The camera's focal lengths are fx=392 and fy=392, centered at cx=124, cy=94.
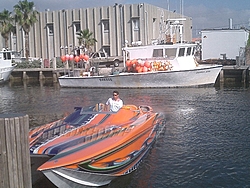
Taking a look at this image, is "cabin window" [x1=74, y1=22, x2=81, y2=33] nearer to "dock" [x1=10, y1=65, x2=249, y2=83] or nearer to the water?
"dock" [x1=10, y1=65, x2=249, y2=83]

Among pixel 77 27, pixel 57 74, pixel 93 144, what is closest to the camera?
pixel 93 144

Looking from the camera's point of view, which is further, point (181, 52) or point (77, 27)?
point (77, 27)

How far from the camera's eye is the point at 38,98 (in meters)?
23.4

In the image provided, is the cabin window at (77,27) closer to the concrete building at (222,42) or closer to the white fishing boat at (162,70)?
the concrete building at (222,42)

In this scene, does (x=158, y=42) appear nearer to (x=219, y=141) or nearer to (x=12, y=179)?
(x=219, y=141)

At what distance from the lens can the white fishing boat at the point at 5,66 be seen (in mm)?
35131

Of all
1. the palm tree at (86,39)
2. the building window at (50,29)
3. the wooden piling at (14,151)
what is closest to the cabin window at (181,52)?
the wooden piling at (14,151)

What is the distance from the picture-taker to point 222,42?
3981 cm

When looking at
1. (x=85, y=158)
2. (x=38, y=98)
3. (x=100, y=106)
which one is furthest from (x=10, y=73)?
(x=85, y=158)

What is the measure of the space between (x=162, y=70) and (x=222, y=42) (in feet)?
52.7

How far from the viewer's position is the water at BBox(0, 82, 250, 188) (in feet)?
27.7

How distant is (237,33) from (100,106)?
32062 millimetres

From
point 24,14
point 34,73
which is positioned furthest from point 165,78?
point 24,14

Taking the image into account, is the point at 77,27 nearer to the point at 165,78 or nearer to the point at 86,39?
the point at 86,39
